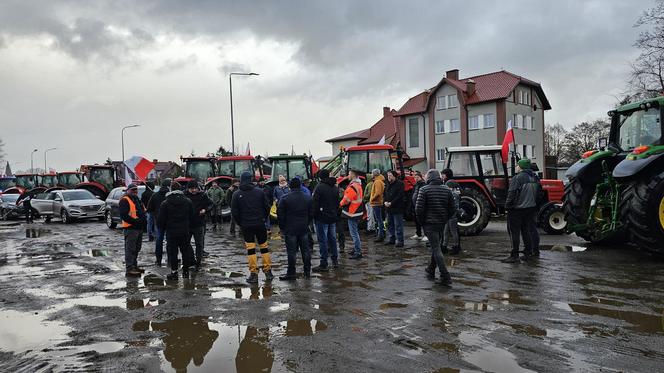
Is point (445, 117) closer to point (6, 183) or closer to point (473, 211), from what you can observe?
point (6, 183)

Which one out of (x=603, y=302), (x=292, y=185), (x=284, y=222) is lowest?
(x=603, y=302)

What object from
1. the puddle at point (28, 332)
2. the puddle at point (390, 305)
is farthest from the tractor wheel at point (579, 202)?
the puddle at point (28, 332)

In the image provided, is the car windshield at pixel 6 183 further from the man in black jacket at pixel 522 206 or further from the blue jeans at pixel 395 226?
the man in black jacket at pixel 522 206

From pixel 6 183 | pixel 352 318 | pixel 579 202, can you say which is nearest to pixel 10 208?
pixel 6 183

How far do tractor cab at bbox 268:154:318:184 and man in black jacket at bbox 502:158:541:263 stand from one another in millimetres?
9820

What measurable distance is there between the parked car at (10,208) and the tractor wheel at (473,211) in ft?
75.1

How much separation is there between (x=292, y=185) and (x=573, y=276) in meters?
4.64

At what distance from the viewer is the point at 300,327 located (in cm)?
566

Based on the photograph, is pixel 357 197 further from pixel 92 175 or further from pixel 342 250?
pixel 92 175

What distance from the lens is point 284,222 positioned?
866 centimetres

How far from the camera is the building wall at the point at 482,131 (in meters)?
45.5

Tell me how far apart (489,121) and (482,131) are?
1102mm

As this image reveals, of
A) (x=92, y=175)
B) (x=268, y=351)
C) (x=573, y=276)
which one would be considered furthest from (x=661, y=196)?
(x=92, y=175)

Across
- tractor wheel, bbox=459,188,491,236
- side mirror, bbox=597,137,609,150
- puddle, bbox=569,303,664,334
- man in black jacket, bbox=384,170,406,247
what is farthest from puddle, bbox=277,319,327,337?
tractor wheel, bbox=459,188,491,236
